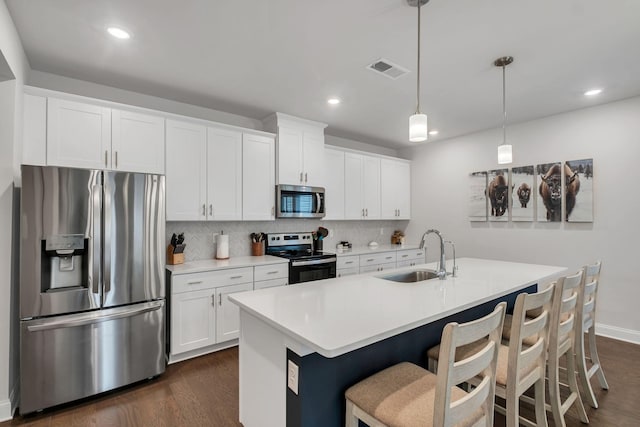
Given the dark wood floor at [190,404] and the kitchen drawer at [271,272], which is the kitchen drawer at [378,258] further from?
the dark wood floor at [190,404]

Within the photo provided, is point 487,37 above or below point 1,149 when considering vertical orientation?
above

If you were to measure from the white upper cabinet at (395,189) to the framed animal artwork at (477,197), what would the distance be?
3.65 feet

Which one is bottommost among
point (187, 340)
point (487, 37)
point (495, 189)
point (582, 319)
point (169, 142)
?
point (187, 340)

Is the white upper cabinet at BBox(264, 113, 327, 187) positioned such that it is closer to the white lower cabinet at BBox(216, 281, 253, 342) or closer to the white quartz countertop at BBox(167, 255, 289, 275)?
the white quartz countertop at BBox(167, 255, 289, 275)

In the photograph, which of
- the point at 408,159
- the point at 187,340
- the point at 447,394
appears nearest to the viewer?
the point at 447,394

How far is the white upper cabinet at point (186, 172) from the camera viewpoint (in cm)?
311

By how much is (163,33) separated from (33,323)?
2.20 meters

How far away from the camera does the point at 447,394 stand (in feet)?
3.59

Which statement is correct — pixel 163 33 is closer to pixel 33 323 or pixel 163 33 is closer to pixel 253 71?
pixel 253 71

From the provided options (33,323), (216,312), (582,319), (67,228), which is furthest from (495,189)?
(33,323)

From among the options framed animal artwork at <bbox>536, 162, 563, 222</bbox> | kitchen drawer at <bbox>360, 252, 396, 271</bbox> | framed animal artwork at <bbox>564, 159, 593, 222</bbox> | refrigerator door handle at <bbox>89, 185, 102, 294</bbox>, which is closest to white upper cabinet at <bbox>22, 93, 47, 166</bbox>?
refrigerator door handle at <bbox>89, 185, 102, 294</bbox>

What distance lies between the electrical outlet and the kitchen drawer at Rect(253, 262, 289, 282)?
1.95 m

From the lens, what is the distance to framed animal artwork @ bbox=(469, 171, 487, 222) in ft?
14.9

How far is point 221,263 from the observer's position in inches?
130
